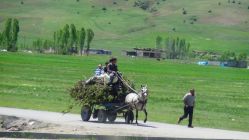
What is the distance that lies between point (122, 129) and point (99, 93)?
3.55 metres

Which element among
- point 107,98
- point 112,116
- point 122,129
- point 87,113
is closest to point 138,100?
point 107,98

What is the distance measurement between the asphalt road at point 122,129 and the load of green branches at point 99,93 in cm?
95

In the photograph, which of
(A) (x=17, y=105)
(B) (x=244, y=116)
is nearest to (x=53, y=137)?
(A) (x=17, y=105)

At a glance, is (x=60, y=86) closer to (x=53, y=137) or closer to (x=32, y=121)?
(x=32, y=121)

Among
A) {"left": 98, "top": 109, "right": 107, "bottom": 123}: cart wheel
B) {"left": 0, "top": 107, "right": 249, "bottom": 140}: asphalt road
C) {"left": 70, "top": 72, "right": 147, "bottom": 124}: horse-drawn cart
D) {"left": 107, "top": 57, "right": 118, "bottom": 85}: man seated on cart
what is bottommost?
{"left": 0, "top": 107, "right": 249, "bottom": 140}: asphalt road

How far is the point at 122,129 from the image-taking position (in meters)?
30.3

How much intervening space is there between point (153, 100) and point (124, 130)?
77.8ft

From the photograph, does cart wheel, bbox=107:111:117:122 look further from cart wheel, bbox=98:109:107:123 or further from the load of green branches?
the load of green branches

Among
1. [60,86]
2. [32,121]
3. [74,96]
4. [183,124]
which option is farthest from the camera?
[60,86]

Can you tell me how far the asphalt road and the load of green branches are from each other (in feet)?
3.11

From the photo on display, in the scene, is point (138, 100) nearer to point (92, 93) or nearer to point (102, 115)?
point (92, 93)

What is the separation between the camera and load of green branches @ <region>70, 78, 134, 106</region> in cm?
3353

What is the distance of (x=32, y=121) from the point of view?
106ft

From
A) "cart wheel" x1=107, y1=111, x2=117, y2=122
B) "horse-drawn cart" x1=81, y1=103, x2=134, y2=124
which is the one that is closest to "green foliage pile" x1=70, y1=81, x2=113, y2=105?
"horse-drawn cart" x1=81, y1=103, x2=134, y2=124
